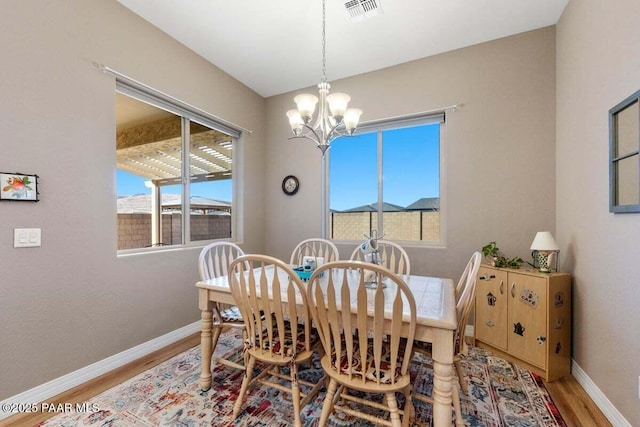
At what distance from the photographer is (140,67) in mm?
2311

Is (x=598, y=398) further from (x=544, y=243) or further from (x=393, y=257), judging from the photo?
(x=393, y=257)

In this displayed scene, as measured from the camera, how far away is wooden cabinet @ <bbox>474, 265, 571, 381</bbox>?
6.41 feet

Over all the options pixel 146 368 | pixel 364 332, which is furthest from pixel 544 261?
pixel 146 368

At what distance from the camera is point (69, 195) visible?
1891 millimetres

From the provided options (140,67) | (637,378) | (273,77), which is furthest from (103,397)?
(273,77)

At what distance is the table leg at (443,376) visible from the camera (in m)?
1.20

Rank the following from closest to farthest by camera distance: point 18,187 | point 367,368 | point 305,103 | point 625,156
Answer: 1. point 367,368
2. point 625,156
3. point 18,187
4. point 305,103

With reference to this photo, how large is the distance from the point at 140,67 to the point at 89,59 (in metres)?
0.38

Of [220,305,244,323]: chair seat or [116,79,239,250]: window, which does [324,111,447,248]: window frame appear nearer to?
[116,79,239,250]: window

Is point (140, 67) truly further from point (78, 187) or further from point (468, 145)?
point (468, 145)

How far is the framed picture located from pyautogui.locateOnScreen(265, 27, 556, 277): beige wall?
2787mm

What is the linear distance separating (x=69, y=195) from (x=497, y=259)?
3371mm

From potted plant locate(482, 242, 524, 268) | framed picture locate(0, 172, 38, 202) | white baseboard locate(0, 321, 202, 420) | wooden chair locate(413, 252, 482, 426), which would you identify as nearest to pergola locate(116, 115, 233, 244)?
framed picture locate(0, 172, 38, 202)

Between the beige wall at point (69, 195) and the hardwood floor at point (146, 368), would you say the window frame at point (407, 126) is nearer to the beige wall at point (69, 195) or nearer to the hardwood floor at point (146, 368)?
the hardwood floor at point (146, 368)
